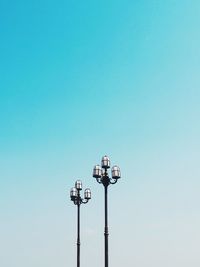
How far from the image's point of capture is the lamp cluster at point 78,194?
22234 millimetres

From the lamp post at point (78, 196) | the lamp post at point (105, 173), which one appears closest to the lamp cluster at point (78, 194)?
the lamp post at point (78, 196)

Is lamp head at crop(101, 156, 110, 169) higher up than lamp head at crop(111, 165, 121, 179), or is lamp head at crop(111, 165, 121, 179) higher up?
lamp head at crop(101, 156, 110, 169)

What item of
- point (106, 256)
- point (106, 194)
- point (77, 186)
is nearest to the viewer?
point (106, 256)

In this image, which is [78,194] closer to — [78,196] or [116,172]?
[78,196]

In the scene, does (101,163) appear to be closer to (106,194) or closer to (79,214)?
(106,194)

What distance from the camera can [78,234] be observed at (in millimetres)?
22719

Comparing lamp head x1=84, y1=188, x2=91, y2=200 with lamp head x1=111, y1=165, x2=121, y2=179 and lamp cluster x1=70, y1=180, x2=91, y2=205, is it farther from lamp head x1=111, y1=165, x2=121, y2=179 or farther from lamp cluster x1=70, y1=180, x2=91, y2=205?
lamp head x1=111, y1=165, x2=121, y2=179

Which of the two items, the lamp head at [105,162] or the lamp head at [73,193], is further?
the lamp head at [73,193]

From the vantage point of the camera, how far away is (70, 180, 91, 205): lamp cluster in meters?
22.2

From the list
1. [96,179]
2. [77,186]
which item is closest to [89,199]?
[77,186]

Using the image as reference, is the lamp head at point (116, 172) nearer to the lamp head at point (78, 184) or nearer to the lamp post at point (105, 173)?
the lamp post at point (105, 173)

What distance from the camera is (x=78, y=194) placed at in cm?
2239

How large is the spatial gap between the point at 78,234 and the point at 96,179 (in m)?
6.29

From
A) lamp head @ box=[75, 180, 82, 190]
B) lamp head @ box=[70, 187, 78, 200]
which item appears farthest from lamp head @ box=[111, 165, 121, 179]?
lamp head @ box=[70, 187, 78, 200]
